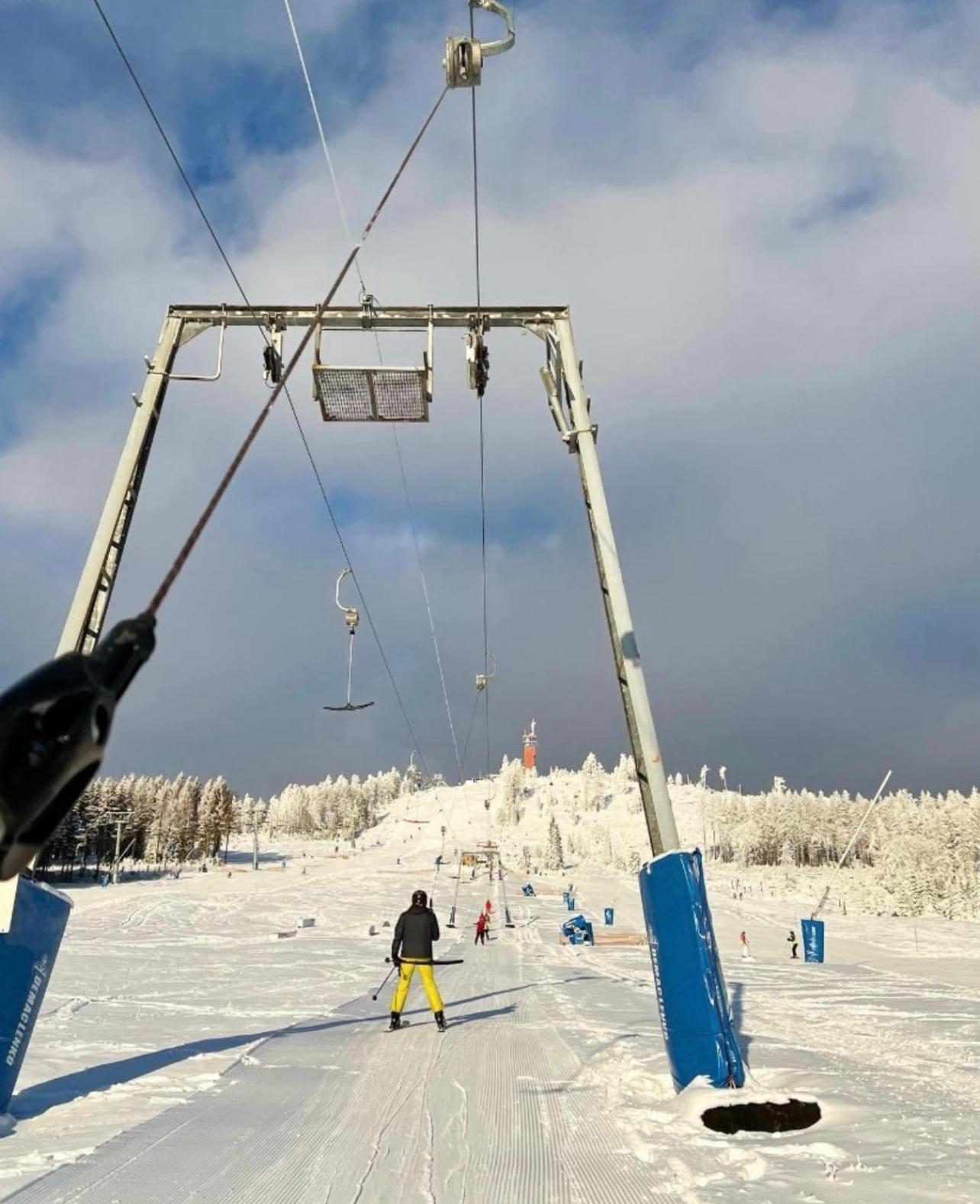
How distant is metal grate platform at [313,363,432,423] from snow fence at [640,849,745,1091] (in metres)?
5.43

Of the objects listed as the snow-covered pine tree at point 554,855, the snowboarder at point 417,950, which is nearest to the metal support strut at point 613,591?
the snowboarder at point 417,950

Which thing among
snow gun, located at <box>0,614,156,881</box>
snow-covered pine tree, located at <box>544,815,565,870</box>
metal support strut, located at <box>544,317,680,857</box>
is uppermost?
metal support strut, located at <box>544,317,680,857</box>

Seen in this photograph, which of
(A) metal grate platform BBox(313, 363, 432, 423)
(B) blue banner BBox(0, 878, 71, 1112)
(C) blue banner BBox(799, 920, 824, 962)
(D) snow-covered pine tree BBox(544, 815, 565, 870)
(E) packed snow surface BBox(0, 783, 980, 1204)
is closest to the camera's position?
(E) packed snow surface BBox(0, 783, 980, 1204)

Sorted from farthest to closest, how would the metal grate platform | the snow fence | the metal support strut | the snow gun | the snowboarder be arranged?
the snowboarder < the metal grate platform < the metal support strut < the snow fence < the snow gun

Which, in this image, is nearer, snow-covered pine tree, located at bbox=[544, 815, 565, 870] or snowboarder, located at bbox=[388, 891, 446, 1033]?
snowboarder, located at bbox=[388, 891, 446, 1033]

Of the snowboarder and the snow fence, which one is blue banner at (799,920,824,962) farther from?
the snow fence

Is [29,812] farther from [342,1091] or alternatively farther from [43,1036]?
[43,1036]

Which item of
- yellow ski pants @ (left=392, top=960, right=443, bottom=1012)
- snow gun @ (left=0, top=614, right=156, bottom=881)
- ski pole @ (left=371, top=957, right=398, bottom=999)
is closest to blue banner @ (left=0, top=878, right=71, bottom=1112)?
yellow ski pants @ (left=392, top=960, right=443, bottom=1012)

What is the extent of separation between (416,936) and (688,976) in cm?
465

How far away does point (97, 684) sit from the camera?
1793 mm

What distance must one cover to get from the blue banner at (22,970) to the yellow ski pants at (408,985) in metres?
4.27

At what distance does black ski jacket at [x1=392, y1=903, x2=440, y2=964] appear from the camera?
33.0ft

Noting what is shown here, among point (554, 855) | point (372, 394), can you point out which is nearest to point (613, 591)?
point (372, 394)

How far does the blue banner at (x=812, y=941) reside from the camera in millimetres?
22984
